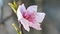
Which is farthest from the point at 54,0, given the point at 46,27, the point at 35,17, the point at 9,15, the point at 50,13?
the point at 35,17

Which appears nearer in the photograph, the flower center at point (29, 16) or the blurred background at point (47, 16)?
the flower center at point (29, 16)

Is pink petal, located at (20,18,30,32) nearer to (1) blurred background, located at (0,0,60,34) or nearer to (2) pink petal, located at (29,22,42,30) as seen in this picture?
(2) pink petal, located at (29,22,42,30)

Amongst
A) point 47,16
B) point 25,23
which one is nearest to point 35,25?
point 25,23

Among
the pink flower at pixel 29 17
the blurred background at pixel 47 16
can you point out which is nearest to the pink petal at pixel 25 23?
the pink flower at pixel 29 17

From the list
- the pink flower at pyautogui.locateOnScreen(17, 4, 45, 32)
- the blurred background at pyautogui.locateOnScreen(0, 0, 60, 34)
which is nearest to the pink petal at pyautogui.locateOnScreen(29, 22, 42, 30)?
the pink flower at pyautogui.locateOnScreen(17, 4, 45, 32)

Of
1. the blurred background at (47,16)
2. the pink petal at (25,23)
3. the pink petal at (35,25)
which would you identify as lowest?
the blurred background at (47,16)

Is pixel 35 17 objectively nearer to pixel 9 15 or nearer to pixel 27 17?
pixel 27 17

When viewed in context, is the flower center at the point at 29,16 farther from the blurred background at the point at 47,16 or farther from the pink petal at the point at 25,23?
the blurred background at the point at 47,16

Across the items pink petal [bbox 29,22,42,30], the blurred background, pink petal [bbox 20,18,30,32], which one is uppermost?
pink petal [bbox 20,18,30,32]

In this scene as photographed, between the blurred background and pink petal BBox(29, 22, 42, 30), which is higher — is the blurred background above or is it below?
below
